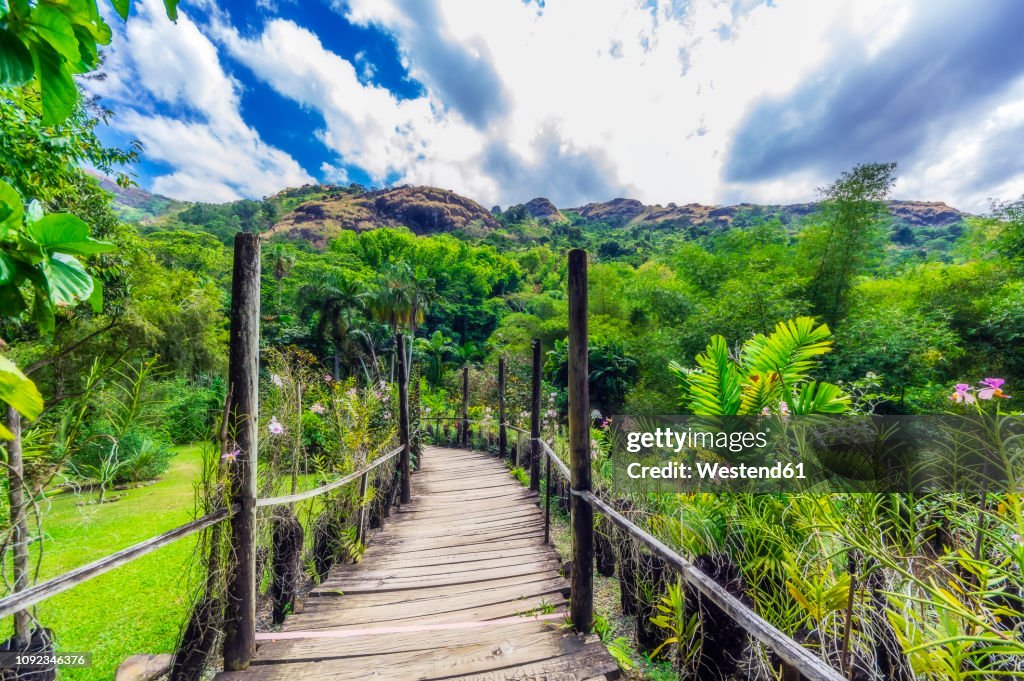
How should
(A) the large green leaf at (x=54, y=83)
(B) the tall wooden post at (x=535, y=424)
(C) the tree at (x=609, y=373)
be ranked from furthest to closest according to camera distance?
(C) the tree at (x=609, y=373) < (B) the tall wooden post at (x=535, y=424) < (A) the large green leaf at (x=54, y=83)

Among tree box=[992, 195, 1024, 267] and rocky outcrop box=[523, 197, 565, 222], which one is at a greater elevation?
rocky outcrop box=[523, 197, 565, 222]

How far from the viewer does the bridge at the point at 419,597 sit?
69.2 inches

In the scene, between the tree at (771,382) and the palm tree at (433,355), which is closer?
the tree at (771,382)

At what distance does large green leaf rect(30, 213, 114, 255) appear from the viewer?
0.49 meters

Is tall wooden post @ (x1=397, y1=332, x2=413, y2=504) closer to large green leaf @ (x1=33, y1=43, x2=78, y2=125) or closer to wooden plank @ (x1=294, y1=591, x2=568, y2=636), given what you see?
wooden plank @ (x1=294, y1=591, x2=568, y2=636)

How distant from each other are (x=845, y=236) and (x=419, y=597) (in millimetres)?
13458

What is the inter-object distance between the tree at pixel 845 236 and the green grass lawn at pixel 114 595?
1398 cm

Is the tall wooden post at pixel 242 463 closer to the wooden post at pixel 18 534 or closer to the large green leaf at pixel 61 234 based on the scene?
the wooden post at pixel 18 534

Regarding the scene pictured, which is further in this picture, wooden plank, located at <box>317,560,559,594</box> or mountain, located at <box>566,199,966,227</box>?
mountain, located at <box>566,199,966,227</box>

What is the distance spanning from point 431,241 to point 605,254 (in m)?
16.6

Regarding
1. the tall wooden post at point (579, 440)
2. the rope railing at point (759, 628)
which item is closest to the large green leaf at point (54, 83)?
the rope railing at point (759, 628)

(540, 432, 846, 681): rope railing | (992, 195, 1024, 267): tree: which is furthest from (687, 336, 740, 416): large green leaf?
(992, 195, 1024, 267): tree

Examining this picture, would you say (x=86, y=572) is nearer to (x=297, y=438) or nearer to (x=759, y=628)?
(x=759, y=628)

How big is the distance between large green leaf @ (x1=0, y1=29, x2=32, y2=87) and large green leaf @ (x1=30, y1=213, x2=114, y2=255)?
0.61 ft
